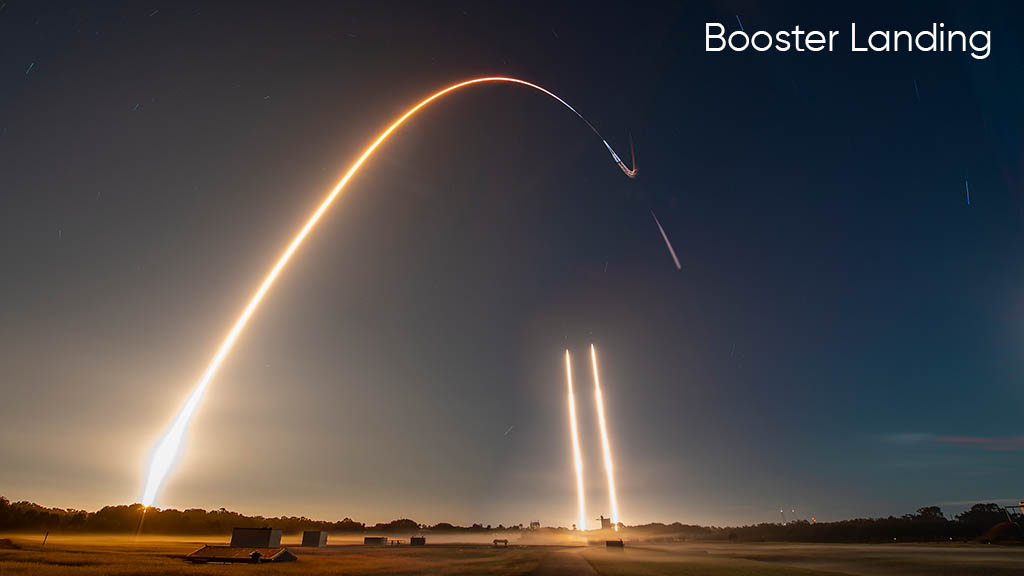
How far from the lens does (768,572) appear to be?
74.3 meters

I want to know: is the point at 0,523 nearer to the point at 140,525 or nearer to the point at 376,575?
the point at 140,525

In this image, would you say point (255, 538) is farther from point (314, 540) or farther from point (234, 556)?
point (314, 540)

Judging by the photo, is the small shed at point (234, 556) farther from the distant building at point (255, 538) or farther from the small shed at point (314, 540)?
the small shed at point (314, 540)

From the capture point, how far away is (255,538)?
92312mm

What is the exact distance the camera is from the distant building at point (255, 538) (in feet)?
301

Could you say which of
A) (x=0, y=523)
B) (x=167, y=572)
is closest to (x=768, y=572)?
(x=167, y=572)

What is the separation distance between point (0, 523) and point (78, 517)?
96.0ft

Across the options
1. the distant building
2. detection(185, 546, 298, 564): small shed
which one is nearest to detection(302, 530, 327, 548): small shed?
the distant building

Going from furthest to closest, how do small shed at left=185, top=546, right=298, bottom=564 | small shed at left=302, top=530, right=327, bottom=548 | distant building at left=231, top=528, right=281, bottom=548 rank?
small shed at left=302, top=530, right=327, bottom=548
distant building at left=231, top=528, right=281, bottom=548
small shed at left=185, top=546, right=298, bottom=564

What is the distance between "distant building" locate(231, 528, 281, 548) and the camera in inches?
3607

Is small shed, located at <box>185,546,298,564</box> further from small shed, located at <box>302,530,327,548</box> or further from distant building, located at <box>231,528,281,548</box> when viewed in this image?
small shed, located at <box>302,530,327,548</box>

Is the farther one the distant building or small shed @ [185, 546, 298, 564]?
the distant building

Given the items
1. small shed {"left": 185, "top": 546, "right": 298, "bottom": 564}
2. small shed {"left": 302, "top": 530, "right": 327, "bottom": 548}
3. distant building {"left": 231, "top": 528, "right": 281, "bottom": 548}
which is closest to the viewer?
small shed {"left": 185, "top": 546, "right": 298, "bottom": 564}

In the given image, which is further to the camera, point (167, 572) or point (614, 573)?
point (614, 573)
